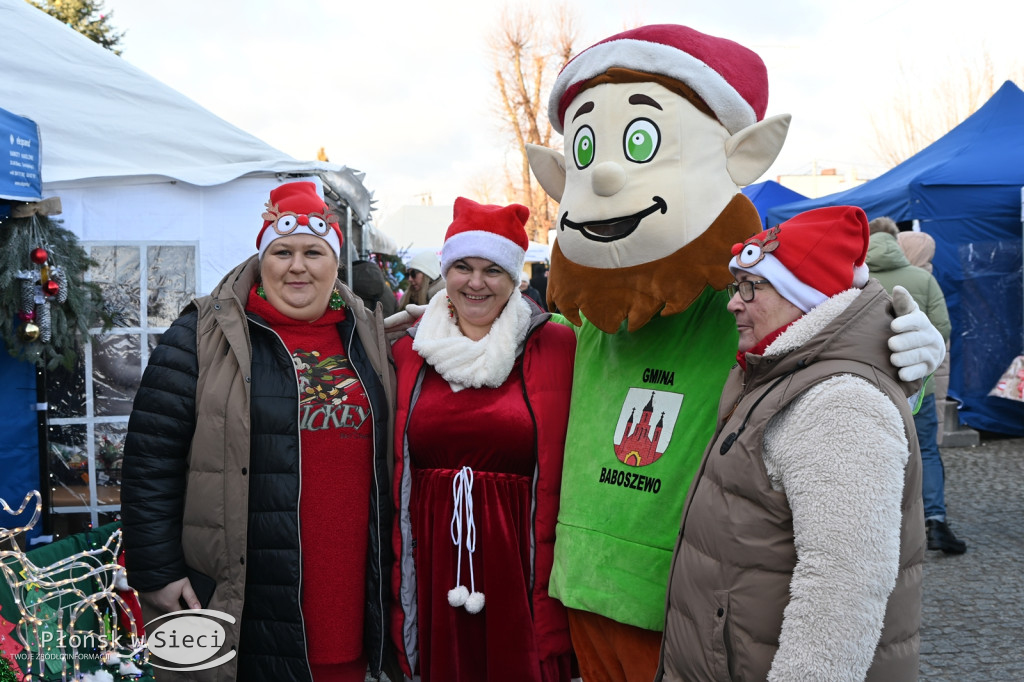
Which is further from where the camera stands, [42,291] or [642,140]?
[42,291]

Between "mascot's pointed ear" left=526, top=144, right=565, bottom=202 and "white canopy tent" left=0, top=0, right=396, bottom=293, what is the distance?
2.88 metres

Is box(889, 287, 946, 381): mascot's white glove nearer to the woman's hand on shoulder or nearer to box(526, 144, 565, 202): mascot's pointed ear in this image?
box(526, 144, 565, 202): mascot's pointed ear

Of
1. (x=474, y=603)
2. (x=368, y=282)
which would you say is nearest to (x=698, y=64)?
(x=474, y=603)

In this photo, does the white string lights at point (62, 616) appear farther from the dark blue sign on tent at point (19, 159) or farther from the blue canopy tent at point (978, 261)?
the blue canopy tent at point (978, 261)

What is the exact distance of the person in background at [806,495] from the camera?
1635mm

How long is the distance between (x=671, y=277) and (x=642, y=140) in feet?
1.33

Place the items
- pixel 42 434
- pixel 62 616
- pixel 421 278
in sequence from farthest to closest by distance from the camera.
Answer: pixel 421 278 < pixel 42 434 < pixel 62 616

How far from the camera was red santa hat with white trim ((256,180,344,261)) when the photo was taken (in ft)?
8.96

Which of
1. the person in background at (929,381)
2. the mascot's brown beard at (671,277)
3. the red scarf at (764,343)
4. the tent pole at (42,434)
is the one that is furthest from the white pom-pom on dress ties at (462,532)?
the person in background at (929,381)

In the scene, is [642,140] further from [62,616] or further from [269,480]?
[62,616]

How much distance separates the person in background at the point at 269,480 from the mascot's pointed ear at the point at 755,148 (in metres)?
1.30

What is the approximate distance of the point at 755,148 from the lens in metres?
2.39

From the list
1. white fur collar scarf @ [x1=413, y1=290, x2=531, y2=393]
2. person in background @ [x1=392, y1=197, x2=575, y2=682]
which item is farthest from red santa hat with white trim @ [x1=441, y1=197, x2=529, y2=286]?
white fur collar scarf @ [x1=413, y1=290, x2=531, y2=393]

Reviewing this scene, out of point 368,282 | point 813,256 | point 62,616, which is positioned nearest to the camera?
point 813,256
